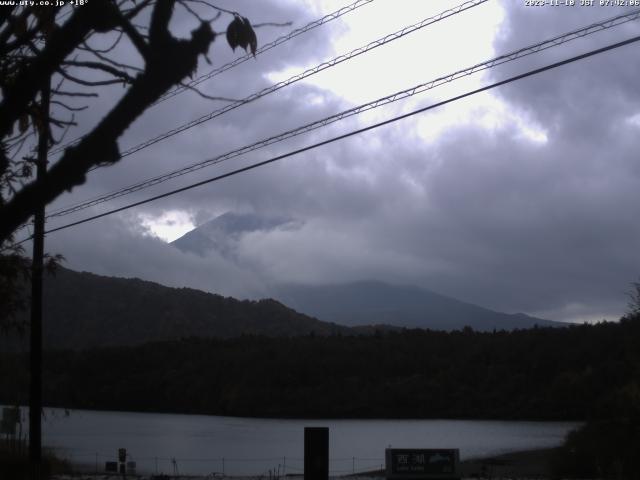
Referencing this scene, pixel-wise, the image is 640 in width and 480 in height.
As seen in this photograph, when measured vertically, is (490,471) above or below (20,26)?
below

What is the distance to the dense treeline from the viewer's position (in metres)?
85.1

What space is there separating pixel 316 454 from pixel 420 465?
122 inches

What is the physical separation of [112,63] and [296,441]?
51.2 meters

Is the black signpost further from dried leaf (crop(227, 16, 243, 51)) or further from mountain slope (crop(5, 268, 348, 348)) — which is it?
mountain slope (crop(5, 268, 348, 348))

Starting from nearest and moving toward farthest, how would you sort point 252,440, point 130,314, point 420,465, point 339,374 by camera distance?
point 420,465, point 252,440, point 339,374, point 130,314

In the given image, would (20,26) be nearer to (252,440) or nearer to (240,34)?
(240,34)

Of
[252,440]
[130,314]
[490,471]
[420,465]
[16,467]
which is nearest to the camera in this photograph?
[420,465]

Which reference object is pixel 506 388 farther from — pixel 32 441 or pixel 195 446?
pixel 32 441

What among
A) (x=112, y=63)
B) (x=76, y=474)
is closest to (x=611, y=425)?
(x=76, y=474)

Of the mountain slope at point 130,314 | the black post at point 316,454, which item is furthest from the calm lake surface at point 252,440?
the mountain slope at point 130,314

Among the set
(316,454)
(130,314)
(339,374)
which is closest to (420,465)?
(316,454)

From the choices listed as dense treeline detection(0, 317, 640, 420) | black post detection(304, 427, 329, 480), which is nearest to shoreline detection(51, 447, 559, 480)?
black post detection(304, 427, 329, 480)

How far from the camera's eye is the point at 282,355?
100 metres

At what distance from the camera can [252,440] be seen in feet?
189
